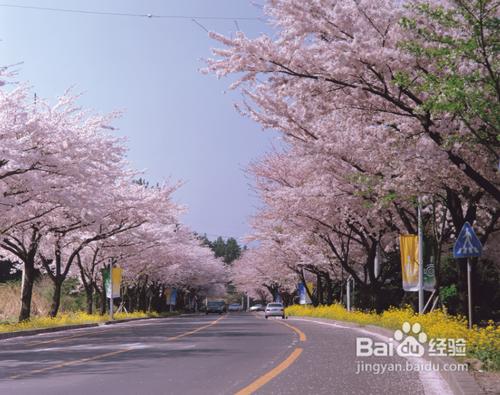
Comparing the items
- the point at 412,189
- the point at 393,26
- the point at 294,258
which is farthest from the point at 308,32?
the point at 294,258

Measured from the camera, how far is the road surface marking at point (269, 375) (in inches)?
359

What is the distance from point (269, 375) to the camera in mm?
10875

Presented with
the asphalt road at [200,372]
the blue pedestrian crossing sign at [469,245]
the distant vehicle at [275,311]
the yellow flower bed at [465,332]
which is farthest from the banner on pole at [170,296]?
the blue pedestrian crossing sign at [469,245]

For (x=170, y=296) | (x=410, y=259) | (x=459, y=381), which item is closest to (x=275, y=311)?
(x=410, y=259)

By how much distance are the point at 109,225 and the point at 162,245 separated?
13.2 m

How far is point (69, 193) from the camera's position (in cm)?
2712

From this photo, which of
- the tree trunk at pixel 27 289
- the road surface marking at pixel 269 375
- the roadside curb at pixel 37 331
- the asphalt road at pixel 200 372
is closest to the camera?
the road surface marking at pixel 269 375

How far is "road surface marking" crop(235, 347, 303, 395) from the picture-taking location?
912 cm

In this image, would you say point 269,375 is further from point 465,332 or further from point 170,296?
point 170,296

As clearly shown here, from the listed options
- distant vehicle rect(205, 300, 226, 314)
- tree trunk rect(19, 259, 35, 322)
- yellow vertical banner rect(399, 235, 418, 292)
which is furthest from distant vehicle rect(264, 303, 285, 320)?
yellow vertical banner rect(399, 235, 418, 292)

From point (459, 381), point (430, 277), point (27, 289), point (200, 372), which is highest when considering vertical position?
point (430, 277)

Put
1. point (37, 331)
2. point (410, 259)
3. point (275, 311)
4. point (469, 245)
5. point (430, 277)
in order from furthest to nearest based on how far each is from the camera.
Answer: point (275, 311)
point (37, 331)
point (430, 277)
point (410, 259)
point (469, 245)

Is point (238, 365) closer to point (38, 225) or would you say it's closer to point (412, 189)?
point (412, 189)

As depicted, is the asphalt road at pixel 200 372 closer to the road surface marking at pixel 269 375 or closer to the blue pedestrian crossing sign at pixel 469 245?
the road surface marking at pixel 269 375
